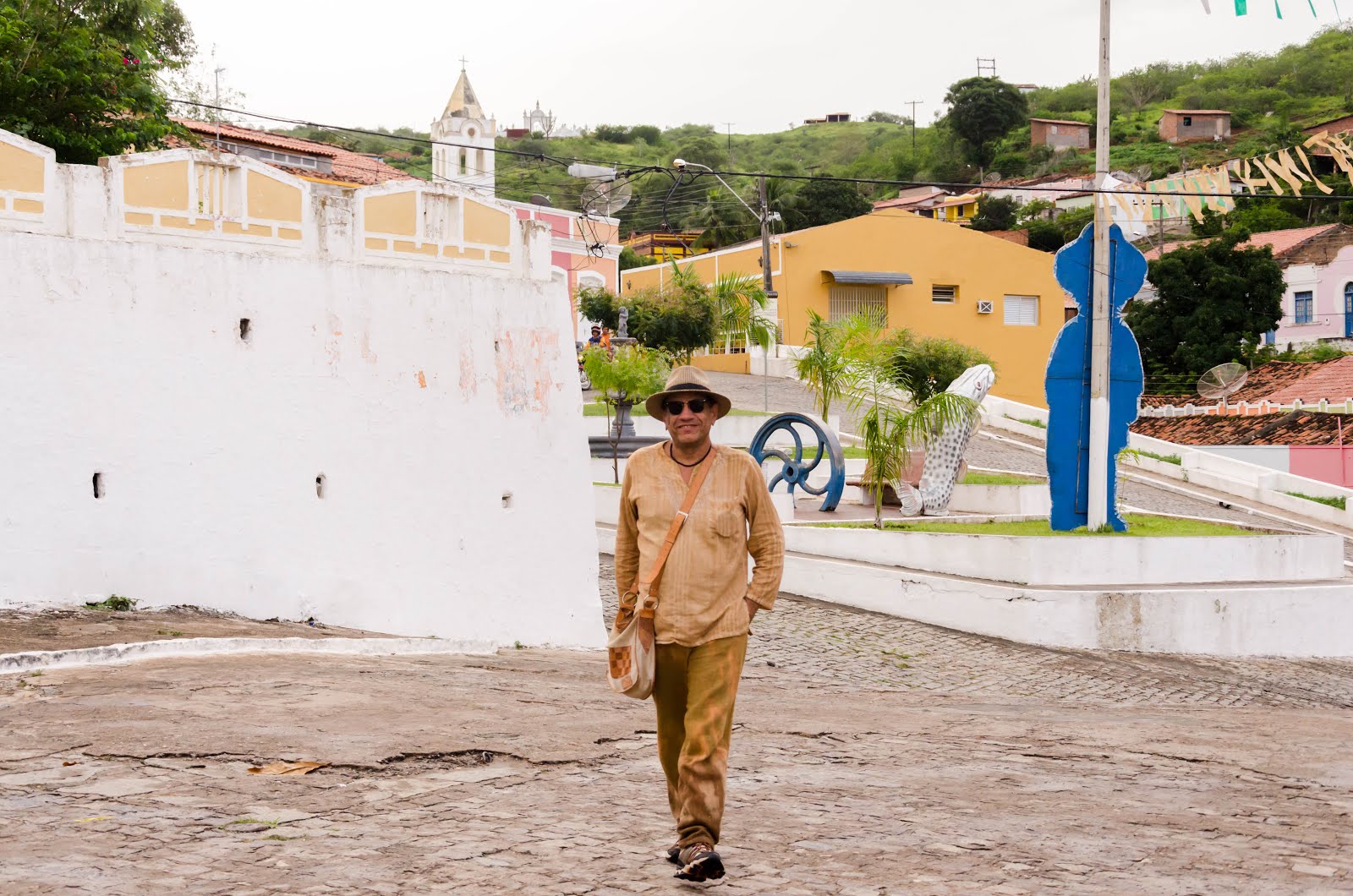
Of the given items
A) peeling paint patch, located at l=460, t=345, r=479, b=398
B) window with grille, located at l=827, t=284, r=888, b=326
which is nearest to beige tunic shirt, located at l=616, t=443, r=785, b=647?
peeling paint patch, located at l=460, t=345, r=479, b=398

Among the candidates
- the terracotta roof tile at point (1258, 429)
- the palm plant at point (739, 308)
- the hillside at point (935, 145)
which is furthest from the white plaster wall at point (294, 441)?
the hillside at point (935, 145)

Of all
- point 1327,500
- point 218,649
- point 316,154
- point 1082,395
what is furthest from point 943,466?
point 316,154

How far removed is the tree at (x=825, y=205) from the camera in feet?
197

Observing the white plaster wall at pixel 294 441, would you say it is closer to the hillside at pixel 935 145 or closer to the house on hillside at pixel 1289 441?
the house on hillside at pixel 1289 441

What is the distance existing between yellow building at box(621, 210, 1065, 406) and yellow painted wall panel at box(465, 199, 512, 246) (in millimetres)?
29404

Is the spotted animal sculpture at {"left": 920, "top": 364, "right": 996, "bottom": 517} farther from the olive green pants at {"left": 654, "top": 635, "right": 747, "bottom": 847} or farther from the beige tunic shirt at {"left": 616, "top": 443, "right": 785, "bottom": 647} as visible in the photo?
the olive green pants at {"left": 654, "top": 635, "right": 747, "bottom": 847}

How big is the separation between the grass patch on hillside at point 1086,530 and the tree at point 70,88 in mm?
9942

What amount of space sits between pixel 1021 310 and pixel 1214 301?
267 inches

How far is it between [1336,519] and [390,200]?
2029cm

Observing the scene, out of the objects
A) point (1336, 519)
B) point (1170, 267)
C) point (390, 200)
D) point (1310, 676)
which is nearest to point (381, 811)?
point (390, 200)

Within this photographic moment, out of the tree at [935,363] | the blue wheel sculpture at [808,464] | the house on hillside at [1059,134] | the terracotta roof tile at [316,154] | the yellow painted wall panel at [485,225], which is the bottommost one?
the blue wheel sculpture at [808,464]

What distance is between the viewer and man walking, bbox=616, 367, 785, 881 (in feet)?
15.8

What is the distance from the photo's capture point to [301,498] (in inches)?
468

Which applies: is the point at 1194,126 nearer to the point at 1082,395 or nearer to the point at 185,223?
the point at 1082,395
